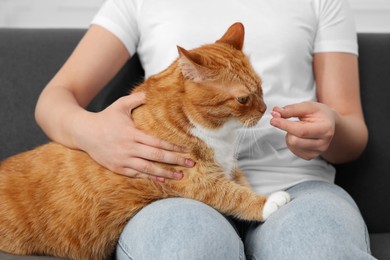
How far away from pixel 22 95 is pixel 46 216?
533 millimetres

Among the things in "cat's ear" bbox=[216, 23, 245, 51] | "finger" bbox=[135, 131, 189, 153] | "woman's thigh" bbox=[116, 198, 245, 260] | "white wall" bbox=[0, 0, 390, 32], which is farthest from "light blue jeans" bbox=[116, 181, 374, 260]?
"white wall" bbox=[0, 0, 390, 32]

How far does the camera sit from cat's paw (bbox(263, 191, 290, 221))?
1.02 metres

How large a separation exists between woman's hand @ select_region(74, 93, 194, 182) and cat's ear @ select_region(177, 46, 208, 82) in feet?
0.46

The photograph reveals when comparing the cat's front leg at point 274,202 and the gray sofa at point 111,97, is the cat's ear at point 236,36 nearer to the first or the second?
the cat's front leg at point 274,202

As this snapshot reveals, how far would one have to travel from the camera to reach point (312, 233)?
874 mm

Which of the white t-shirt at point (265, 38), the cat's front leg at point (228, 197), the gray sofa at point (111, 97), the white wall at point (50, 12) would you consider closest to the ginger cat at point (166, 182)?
the cat's front leg at point (228, 197)

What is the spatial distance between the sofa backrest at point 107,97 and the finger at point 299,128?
1.62 ft

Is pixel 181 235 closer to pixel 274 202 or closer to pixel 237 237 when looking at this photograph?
pixel 237 237

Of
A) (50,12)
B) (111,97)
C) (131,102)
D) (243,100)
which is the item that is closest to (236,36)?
(243,100)

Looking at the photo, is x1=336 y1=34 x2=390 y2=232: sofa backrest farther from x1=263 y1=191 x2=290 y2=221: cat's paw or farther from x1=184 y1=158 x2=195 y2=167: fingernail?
x1=184 y1=158 x2=195 y2=167: fingernail

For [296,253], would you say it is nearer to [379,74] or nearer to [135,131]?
[135,131]

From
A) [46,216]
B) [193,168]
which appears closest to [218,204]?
[193,168]

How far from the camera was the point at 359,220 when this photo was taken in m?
1.00

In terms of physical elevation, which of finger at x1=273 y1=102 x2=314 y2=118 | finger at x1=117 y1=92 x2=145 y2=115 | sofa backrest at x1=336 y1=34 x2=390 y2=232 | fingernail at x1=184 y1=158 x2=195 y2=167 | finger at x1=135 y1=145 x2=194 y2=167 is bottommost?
sofa backrest at x1=336 y1=34 x2=390 y2=232
